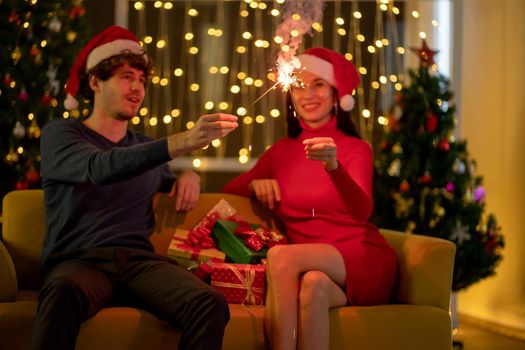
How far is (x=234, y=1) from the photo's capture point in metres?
5.09

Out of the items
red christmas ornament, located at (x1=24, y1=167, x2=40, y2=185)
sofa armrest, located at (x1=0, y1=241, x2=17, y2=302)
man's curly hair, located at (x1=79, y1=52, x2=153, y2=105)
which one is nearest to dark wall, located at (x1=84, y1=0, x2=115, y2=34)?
red christmas ornament, located at (x1=24, y1=167, x2=40, y2=185)

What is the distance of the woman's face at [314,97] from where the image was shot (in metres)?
2.97

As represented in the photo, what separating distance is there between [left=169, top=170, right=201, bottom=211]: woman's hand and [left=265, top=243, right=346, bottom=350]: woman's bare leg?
601 millimetres

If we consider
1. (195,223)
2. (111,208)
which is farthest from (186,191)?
(111,208)

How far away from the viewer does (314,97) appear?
2.98 meters

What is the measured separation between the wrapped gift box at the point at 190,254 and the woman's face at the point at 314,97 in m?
0.65

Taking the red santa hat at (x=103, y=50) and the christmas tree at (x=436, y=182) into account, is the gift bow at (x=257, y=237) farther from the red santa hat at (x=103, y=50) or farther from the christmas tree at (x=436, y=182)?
the christmas tree at (x=436, y=182)

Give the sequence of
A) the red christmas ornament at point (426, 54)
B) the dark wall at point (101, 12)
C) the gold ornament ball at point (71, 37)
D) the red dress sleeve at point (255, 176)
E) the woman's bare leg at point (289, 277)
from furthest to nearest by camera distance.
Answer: the dark wall at point (101, 12) < the gold ornament ball at point (71, 37) < the red christmas ornament at point (426, 54) < the red dress sleeve at point (255, 176) < the woman's bare leg at point (289, 277)

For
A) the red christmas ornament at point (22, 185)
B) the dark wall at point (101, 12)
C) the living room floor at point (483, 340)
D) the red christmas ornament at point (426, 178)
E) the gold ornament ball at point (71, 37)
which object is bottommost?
the living room floor at point (483, 340)

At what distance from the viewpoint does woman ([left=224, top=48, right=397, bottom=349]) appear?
8.20 ft

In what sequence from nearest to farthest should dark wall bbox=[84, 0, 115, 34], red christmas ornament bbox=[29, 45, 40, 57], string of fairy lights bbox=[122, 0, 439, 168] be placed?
red christmas ornament bbox=[29, 45, 40, 57], string of fairy lights bbox=[122, 0, 439, 168], dark wall bbox=[84, 0, 115, 34]

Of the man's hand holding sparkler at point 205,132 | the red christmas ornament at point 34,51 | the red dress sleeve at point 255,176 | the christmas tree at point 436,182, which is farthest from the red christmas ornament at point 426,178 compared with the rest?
the red christmas ornament at point 34,51

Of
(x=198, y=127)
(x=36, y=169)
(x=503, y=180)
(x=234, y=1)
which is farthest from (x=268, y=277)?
(x=234, y=1)

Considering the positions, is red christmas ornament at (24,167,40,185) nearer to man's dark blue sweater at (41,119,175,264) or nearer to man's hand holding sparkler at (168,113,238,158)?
man's dark blue sweater at (41,119,175,264)
